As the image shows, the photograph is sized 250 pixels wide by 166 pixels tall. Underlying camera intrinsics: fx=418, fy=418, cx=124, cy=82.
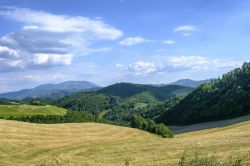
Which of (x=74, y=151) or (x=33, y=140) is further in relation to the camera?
(x=33, y=140)

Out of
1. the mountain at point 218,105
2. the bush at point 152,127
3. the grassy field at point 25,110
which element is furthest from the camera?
the mountain at point 218,105

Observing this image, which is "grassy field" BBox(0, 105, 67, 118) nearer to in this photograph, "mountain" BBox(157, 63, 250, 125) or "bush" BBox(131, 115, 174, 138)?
"bush" BBox(131, 115, 174, 138)

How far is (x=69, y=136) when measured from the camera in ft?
228

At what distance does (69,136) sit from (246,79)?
438 ft

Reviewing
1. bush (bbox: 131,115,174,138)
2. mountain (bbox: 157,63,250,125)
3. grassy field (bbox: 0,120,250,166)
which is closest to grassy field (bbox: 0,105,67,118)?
bush (bbox: 131,115,174,138)

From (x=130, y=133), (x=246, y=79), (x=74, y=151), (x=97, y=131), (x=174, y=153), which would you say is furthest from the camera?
(x=246, y=79)

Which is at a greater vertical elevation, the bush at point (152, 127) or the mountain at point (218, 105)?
the mountain at point (218, 105)

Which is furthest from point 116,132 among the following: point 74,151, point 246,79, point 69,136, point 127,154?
point 246,79

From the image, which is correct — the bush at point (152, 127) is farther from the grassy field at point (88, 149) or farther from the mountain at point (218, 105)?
the mountain at point (218, 105)

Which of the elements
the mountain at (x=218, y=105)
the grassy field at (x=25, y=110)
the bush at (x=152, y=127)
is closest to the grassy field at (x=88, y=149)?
the bush at (x=152, y=127)

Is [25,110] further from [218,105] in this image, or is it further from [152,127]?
[218,105]

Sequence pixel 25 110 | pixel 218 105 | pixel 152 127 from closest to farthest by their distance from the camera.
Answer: pixel 152 127, pixel 25 110, pixel 218 105

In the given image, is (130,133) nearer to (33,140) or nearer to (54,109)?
(33,140)

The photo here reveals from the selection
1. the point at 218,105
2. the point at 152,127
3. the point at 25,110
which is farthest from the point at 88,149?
the point at 218,105
